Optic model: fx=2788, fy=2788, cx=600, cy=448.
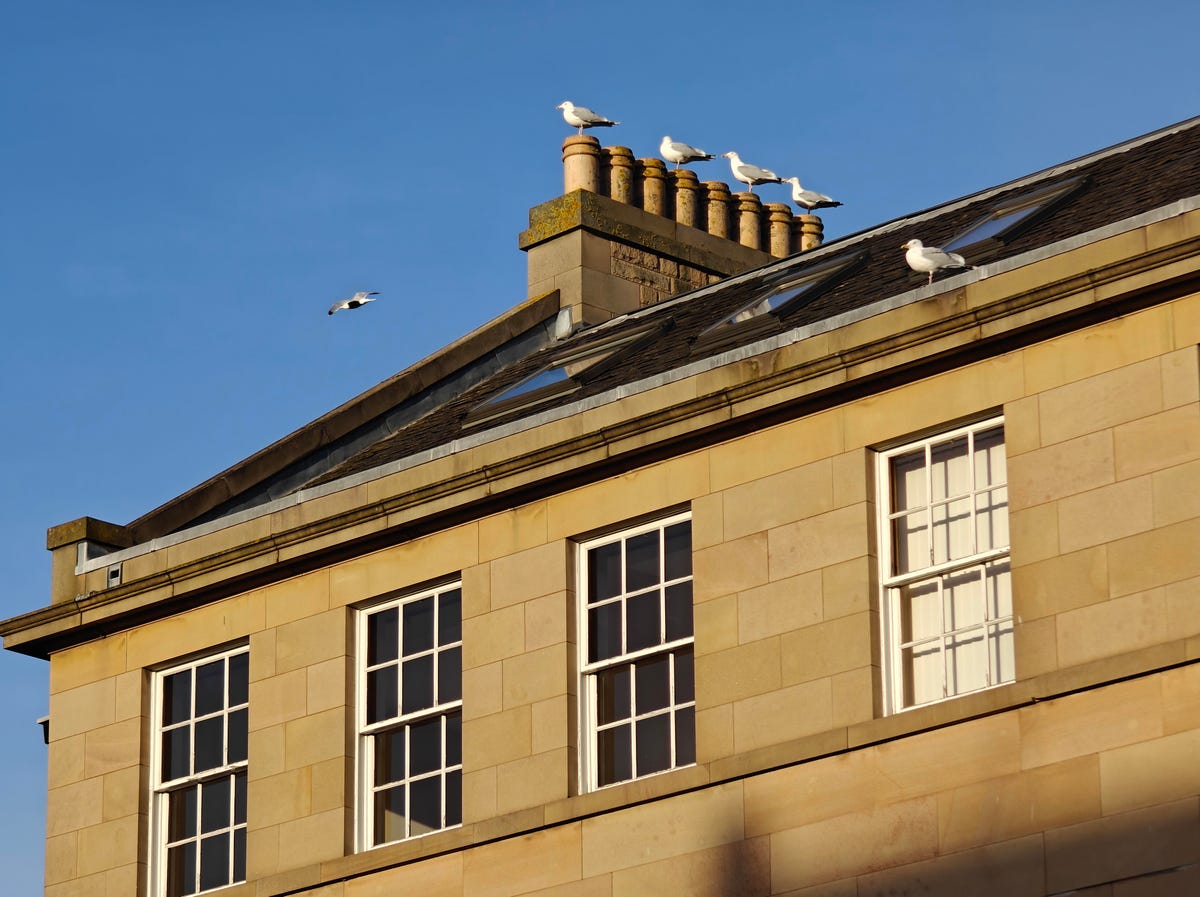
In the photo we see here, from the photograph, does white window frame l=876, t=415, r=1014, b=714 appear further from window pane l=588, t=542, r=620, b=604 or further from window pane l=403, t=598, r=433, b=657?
window pane l=403, t=598, r=433, b=657

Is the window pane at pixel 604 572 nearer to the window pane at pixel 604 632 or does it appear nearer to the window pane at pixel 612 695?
the window pane at pixel 604 632

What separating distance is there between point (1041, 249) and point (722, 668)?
4.27 m

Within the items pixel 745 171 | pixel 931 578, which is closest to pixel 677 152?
pixel 745 171

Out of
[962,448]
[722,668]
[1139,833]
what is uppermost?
[962,448]

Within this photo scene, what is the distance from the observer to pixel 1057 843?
65.6 feet

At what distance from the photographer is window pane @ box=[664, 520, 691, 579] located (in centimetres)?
2356

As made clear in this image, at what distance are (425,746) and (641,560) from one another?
2.78 metres

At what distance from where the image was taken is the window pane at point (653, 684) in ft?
76.9

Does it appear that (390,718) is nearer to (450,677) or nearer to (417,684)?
(417,684)

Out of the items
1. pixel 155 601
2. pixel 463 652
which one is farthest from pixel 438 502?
pixel 155 601

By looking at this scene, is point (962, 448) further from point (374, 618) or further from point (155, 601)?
point (155, 601)

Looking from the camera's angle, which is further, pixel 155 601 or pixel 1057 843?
pixel 155 601

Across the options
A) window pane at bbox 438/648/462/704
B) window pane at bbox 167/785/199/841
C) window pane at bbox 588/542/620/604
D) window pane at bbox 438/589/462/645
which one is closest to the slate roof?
window pane at bbox 588/542/620/604

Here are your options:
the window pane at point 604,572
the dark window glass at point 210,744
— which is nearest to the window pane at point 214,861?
the dark window glass at point 210,744
